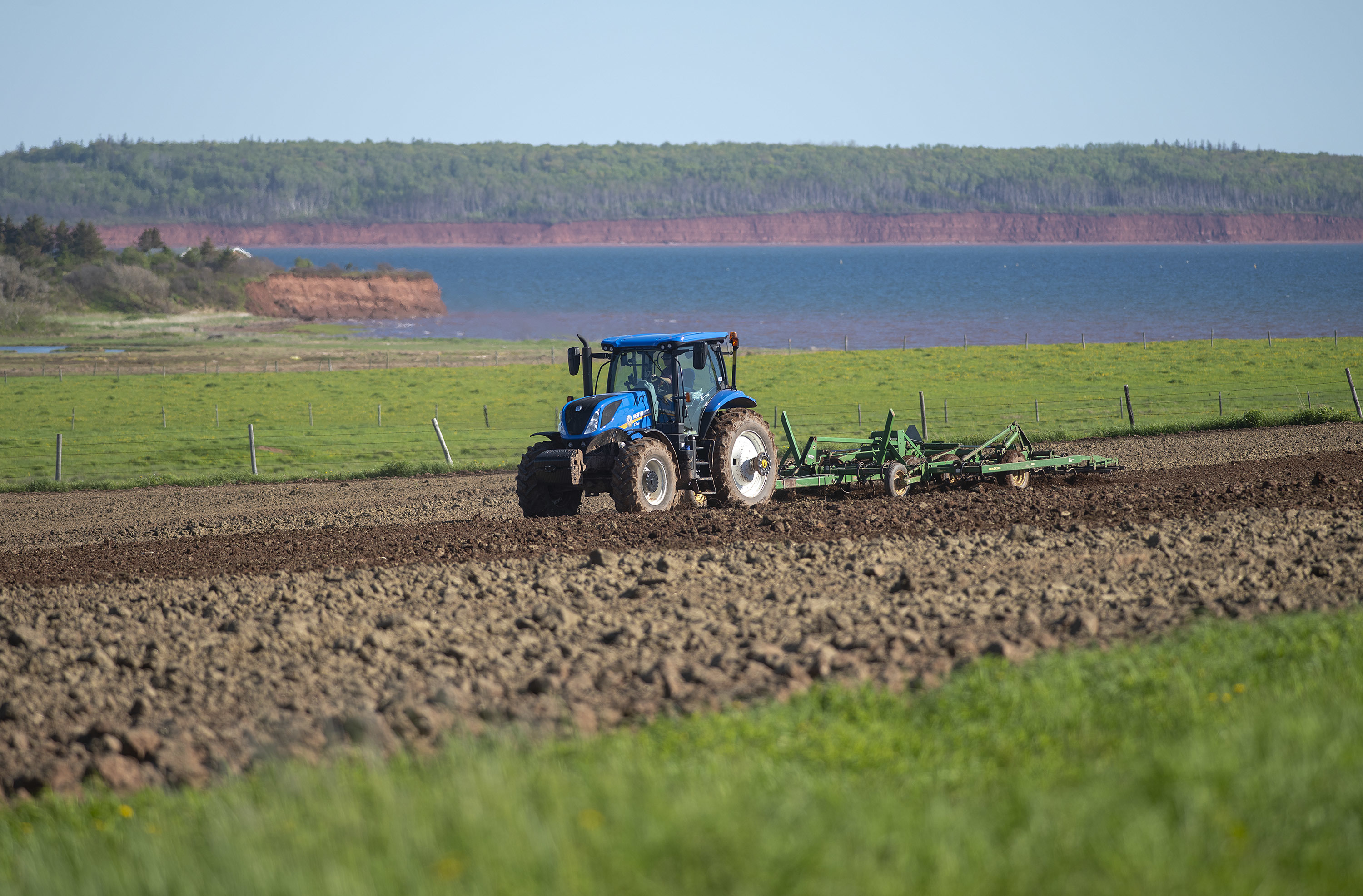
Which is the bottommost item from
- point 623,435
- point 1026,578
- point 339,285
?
point 1026,578

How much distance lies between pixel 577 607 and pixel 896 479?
8236mm

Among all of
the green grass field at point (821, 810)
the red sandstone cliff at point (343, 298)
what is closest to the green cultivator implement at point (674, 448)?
the green grass field at point (821, 810)

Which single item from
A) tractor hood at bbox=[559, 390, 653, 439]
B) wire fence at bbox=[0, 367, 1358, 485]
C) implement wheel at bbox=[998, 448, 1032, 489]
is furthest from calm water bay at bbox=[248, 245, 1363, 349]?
tractor hood at bbox=[559, 390, 653, 439]

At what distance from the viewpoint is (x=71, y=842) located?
4875 mm

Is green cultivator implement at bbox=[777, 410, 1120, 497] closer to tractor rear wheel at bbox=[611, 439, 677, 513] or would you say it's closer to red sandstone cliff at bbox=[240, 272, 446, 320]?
tractor rear wheel at bbox=[611, 439, 677, 513]

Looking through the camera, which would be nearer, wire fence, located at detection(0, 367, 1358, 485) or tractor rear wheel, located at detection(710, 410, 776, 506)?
tractor rear wheel, located at detection(710, 410, 776, 506)

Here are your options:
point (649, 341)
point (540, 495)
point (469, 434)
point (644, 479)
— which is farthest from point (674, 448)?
point (469, 434)

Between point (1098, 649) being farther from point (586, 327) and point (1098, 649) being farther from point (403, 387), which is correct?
point (586, 327)

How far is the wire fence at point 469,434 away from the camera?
2700 cm

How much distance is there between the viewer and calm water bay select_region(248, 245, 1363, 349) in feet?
250

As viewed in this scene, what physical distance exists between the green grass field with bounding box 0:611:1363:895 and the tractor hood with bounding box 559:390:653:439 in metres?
8.95

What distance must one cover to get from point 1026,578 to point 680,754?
543 cm

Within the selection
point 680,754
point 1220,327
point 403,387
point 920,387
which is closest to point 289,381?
point 403,387

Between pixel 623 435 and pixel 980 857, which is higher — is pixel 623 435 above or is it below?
above
